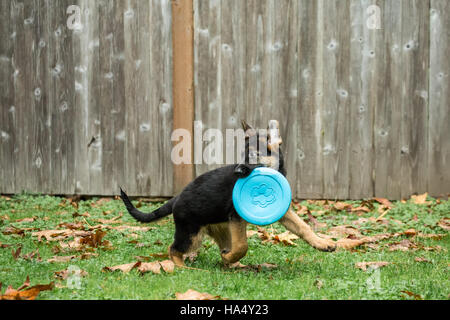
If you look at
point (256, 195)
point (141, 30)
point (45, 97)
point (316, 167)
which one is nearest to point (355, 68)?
point (316, 167)

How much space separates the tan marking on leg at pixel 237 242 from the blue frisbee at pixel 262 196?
167 millimetres

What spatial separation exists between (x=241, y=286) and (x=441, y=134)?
4813 mm

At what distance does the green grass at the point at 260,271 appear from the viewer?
10.2ft

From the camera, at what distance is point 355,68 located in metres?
7.04

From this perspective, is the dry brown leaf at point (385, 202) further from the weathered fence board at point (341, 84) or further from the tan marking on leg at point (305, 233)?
the tan marking on leg at point (305, 233)

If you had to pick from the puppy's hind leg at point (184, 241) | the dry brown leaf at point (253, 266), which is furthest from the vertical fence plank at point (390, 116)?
the puppy's hind leg at point (184, 241)

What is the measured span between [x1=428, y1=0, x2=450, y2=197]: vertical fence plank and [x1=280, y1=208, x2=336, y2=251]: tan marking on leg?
3614 millimetres

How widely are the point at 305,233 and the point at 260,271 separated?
48 centimetres

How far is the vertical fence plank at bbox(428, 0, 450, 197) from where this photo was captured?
6914 millimetres

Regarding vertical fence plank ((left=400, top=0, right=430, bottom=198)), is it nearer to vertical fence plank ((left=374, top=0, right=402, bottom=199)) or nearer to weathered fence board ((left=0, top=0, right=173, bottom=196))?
vertical fence plank ((left=374, top=0, right=402, bottom=199))

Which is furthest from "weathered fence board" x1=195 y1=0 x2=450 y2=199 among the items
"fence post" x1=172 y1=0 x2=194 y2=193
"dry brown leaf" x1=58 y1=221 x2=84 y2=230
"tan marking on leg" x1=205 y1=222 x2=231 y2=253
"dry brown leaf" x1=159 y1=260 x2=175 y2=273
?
"dry brown leaf" x1=159 y1=260 x2=175 y2=273

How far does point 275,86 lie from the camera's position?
7.13m

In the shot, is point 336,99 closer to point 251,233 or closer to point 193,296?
point 251,233

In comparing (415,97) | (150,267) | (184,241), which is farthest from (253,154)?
(415,97)
